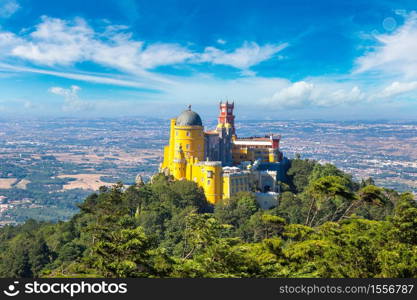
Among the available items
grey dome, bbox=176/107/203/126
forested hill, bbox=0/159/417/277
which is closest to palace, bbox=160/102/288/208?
grey dome, bbox=176/107/203/126

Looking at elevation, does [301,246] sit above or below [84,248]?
above

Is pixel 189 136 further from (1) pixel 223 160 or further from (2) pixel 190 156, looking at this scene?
(1) pixel 223 160

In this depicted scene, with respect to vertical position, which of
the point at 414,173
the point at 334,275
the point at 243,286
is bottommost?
the point at 414,173

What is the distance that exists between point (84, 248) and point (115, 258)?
1188 inches

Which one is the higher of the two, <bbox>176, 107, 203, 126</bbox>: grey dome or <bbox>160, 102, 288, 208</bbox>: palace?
<bbox>176, 107, 203, 126</bbox>: grey dome

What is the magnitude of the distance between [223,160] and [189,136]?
27.6 feet

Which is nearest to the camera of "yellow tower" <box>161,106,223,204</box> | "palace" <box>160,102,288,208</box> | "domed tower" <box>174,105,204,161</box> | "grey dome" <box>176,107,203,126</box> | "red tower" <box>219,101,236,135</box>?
"yellow tower" <box>161,106,223,204</box>

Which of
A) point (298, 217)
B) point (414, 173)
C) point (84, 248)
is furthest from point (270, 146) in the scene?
point (414, 173)

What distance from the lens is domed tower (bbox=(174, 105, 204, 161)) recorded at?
58469 millimetres

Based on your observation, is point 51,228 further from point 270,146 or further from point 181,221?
point 270,146

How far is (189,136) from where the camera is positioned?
58.5m

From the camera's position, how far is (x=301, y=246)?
978 inches

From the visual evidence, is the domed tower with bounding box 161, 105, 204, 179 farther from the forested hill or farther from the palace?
the forested hill

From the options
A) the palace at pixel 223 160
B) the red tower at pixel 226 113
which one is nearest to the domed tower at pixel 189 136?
the palace at pixel 223 160
